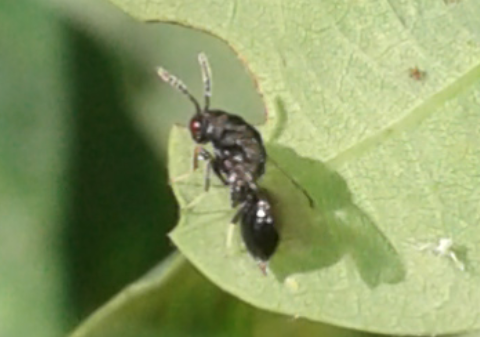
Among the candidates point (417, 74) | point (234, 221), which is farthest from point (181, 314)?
point (417, 74)

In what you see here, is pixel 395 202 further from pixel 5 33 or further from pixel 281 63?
pixel 5 33

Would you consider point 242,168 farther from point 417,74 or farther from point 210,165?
point 417,74

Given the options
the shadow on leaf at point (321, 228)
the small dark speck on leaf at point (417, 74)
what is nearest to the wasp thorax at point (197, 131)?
the shadow on leaf at point (321, 228)

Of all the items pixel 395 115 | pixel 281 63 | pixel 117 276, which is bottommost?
pixel 117 276

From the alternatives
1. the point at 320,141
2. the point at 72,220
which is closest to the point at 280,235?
the point at 320,141

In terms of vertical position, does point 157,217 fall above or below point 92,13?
below

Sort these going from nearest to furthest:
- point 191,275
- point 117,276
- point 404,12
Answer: point 404,12, point 191,275, point 117,276

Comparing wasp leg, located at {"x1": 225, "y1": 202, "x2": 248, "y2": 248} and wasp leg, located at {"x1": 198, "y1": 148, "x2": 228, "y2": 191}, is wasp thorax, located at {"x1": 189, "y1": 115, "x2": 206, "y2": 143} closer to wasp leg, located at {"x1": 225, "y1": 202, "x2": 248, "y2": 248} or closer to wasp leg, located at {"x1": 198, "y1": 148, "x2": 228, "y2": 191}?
wasp leg, located at {"x1": 198, "y1": 148, "x2": 228, "y2": 191}

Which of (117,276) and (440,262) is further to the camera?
(117,276)
